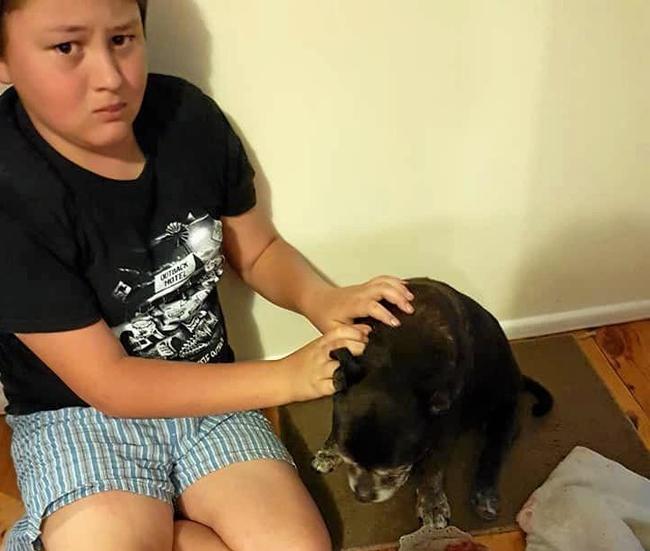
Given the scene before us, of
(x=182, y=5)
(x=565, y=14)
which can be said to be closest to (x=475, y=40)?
(x=565, y=14)

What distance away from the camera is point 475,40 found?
1.18m

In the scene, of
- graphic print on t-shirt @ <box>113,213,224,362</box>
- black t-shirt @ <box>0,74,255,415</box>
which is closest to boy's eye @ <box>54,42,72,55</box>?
black t-shirt @ <box>0,74,255,415</box>

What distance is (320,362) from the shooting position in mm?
999

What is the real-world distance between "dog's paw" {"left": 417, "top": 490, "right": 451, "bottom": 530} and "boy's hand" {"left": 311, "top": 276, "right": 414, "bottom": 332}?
26 cm

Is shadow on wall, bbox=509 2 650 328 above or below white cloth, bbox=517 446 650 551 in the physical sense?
above

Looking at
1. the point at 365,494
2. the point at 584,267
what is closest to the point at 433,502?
the point at 365,494

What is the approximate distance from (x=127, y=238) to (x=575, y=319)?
749mm

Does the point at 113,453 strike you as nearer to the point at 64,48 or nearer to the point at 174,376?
the point at 174,376

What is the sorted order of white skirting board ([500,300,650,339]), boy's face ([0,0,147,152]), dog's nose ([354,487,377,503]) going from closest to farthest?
1. boy's face ([0,0,147,152])
2. dog's nose ([354,487,377,503])
3. white skirting board ([500,300,650,339])

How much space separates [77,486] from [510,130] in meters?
0.70

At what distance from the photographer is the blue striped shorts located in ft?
3.41

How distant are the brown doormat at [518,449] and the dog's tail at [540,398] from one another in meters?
0.01

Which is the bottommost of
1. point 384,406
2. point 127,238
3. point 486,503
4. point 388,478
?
point 486,503

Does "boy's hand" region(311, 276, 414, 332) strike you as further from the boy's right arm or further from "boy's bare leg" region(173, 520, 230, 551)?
"boy's bare leg" region(173, 520, 230, 551)
